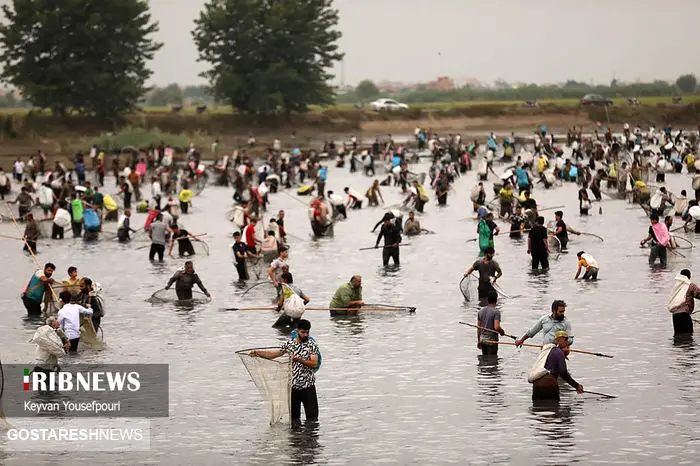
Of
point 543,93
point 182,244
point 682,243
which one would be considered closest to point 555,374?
point 682,243

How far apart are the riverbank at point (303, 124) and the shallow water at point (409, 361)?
49.4 metres

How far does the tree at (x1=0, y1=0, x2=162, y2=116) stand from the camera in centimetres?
9619

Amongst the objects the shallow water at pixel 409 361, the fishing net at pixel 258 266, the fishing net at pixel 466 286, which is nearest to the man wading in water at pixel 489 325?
the shallow water at pixel 409 361

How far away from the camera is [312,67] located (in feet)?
348

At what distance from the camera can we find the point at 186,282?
29531mm

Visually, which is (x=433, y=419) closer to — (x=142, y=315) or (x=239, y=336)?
(x=239, y=336)

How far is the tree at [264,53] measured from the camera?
103 meters

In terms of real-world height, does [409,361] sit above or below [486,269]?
below

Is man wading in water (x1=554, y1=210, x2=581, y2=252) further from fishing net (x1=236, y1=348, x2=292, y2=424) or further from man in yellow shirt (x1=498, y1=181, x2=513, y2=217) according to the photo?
fishing net (x1=236, y1=348, x2=292, y2=424)

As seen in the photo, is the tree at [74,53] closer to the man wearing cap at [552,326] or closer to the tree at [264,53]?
the tree at [264,53]

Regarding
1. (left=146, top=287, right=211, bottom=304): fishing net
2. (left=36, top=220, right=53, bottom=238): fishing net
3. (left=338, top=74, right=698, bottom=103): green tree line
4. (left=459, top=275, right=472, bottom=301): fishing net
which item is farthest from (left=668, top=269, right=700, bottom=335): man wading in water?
(left=338, top=74, right=698, bottom=103): green tree line

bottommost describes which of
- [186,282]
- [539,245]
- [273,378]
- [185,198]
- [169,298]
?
[169,298]

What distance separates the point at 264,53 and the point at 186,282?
254 ft

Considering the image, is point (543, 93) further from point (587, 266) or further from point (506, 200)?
point (587, 266)
